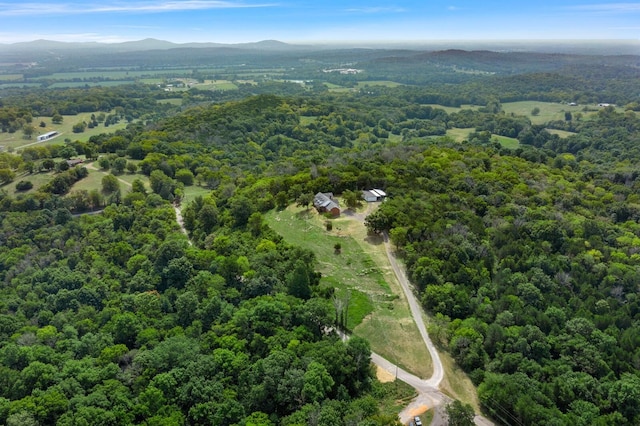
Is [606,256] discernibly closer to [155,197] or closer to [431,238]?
[431,238]

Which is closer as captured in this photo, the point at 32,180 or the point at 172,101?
the point at 32,180

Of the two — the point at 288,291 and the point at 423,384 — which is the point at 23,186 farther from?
A: the point at 423,384

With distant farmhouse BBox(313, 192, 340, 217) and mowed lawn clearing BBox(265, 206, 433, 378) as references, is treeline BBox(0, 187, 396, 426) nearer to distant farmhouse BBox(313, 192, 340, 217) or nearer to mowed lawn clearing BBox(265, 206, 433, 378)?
mowed lawn clearing BBox(265, 206, 433, 378)

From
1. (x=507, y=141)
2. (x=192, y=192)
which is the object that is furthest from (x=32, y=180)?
(x=507, y=141)

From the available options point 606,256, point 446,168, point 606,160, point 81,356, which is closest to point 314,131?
point 446,168

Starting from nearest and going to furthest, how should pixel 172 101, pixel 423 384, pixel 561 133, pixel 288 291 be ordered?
pixel 423 384 < pixel 288 291 < pixel 561 133 < pixel 172 101

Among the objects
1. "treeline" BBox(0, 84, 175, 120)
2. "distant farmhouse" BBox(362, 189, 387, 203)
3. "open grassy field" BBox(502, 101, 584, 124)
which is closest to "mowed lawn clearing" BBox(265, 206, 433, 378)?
"distant farmhouse" BBox(362, 189, 387, 203)

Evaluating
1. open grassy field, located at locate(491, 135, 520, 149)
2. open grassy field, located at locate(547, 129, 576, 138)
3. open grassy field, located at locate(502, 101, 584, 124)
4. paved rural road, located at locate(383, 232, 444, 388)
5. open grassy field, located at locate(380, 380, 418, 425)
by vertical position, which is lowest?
open grassy field, located at locate(380, 380, 418, 425)
